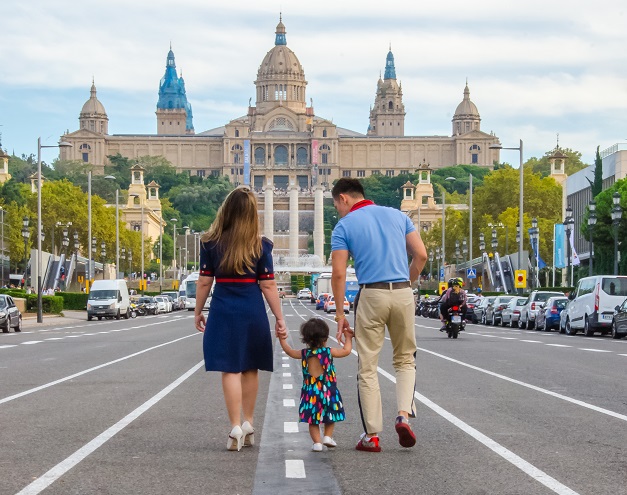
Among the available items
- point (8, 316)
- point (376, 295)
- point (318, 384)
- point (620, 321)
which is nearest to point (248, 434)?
point (318, 384)

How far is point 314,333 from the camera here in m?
10.0

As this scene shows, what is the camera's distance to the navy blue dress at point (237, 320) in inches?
402

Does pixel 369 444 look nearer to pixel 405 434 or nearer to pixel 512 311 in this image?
pixel 405 434

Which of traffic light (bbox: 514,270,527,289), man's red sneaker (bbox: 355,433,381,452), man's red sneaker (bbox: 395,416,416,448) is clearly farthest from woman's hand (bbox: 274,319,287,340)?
traffic light (bbox: 514,270,527,289)

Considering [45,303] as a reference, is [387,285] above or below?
above

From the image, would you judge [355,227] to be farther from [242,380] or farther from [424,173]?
[424,173]

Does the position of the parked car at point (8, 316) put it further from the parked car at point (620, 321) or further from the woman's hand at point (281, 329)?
the woman's hand at point (281, 329)

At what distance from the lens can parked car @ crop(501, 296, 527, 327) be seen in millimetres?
50188

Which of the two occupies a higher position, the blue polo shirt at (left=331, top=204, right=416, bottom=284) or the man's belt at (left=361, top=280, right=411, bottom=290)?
the blue polo shirt at (left=331, top=204, right=416, bottom=284)

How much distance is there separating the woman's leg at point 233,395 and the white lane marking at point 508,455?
1.95 m

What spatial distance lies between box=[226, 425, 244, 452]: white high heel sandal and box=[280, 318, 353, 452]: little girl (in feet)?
1.56

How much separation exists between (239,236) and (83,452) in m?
2.01

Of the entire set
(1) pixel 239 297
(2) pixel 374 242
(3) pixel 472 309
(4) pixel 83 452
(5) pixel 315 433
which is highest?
(2) pixel 374 242

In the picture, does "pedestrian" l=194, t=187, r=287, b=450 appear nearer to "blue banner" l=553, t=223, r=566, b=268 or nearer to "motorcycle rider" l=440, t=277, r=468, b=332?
"motorcycle rider" l=440, t=277, r=468, b=332
